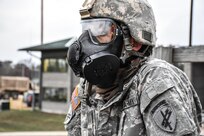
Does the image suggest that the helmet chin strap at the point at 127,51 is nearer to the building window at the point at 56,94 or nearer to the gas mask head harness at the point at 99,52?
the gas mask head harness at the point at 99,52

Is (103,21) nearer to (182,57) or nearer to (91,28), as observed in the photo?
(91,28)

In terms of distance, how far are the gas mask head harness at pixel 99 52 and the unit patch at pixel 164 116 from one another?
191 mm

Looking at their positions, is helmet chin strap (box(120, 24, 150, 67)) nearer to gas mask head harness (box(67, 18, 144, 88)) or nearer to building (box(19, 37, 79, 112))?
gas mask head harness (box(67, 18, 144, 88))

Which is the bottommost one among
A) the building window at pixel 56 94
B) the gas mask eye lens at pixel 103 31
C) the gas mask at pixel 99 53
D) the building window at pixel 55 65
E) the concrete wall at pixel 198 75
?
the building window at pixel 56 94

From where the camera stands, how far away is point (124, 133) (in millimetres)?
1025

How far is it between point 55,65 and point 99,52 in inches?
685

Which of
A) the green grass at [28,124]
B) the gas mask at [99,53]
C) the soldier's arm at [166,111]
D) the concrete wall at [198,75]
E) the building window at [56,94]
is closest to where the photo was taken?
the soldier's arm at [166,111]

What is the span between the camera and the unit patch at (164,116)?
0.91 m

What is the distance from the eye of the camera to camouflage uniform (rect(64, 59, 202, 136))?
92 cm

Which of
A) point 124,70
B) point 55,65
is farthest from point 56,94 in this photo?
point 124,70

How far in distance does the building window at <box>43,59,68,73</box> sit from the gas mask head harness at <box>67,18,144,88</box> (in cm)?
1628

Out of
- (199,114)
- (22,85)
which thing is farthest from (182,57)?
(22,85)

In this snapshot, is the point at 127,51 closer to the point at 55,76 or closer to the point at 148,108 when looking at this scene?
the point at 148,108

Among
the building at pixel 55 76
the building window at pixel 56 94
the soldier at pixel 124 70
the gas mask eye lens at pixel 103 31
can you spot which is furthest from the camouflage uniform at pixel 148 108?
the building window at pixel 56 94
